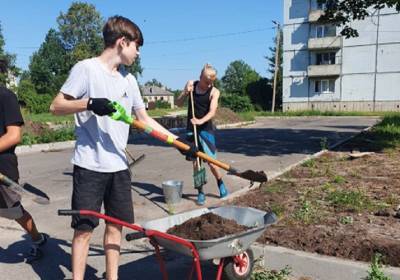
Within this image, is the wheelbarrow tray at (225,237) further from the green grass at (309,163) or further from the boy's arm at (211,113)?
the green grass at (309,163)

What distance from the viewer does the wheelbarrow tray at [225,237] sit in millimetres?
3193

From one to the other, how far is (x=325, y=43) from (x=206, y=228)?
45939 millimetres

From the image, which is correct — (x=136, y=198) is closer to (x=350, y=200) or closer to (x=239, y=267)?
(x=350, y=200)

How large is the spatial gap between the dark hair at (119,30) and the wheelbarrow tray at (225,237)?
55.9 inches

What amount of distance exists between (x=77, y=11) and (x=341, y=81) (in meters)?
49.6

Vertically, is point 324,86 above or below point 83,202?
above

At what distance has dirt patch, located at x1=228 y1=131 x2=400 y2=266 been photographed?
4.31 m

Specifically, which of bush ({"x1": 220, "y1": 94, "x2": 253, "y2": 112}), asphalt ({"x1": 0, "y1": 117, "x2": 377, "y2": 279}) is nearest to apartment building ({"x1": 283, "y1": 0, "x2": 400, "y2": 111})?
bush ({"x1": 220, "y1": 94, "x2": 253, "y2": 112})

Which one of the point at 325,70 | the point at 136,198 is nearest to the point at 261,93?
the point at 325,70

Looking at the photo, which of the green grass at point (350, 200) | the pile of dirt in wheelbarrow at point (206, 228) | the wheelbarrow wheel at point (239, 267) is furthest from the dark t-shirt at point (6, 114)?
the green grass at point (350, 200)

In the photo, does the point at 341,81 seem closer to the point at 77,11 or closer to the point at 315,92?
the point at 315,92

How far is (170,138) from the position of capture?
3533 millimetres

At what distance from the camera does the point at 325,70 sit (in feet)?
152

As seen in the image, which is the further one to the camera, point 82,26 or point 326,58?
point 82,26
